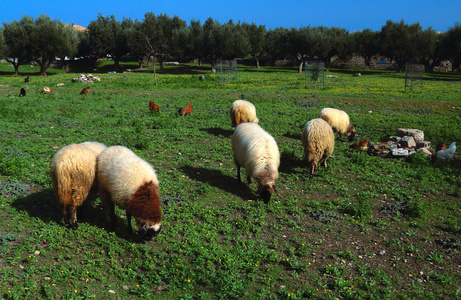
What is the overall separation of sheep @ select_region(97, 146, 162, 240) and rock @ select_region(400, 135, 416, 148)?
10.1 meters

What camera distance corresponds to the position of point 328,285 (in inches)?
221

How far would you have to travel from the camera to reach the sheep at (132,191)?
20.5 feet

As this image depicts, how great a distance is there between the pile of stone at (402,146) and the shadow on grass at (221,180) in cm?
563

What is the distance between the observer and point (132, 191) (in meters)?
6.29

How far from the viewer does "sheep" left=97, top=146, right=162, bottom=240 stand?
246 inches

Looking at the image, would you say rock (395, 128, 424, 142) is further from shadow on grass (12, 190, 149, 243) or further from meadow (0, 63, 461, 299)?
shadow on grass (12, 190, 149, 243)

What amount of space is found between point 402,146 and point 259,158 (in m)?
6.98

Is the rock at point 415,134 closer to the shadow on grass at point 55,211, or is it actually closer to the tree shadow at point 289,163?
the tree shadow at point 289,163

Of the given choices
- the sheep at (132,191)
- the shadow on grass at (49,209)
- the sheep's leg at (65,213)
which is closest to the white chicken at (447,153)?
the sheep at (132,191)

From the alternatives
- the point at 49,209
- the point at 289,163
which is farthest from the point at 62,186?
the point at 289,163

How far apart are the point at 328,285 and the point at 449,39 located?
60855 millimetres

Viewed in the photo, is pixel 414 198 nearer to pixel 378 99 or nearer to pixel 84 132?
pixel 84 132

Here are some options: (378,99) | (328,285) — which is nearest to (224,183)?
(328,285)

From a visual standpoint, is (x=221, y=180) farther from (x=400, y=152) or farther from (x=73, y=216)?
(x=400, y=152)
